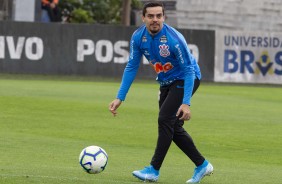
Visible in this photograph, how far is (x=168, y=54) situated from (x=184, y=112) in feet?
2.44

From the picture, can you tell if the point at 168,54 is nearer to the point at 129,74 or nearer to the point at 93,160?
the point at 129,74

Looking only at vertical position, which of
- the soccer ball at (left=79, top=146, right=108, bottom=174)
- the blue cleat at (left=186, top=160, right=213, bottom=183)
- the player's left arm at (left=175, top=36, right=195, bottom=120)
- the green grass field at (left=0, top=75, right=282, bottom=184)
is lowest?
the green grass field at (left=0, top=75, right=282, bottom=184)

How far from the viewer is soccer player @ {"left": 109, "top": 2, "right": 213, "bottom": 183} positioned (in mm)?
11086

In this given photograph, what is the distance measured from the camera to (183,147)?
11602mm

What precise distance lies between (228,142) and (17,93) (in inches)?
376

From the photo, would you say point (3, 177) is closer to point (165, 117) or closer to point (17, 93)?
point (165, 117)

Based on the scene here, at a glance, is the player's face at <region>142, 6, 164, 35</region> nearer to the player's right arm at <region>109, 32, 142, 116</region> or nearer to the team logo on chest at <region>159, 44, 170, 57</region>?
the team logo on chest at <region>159, 44, 170, 57</region>

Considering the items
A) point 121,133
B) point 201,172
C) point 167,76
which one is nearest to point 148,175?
point 201,172

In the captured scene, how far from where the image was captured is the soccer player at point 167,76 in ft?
36.4

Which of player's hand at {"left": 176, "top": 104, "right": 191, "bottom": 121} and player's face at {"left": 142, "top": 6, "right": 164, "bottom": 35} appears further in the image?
player's face at {"left": 142, "top": 6, "right": 164, "bottom": 35}

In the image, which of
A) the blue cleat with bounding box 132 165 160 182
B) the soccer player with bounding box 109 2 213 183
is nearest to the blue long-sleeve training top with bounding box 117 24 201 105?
the soccer player with bounding box 109 2 213 183

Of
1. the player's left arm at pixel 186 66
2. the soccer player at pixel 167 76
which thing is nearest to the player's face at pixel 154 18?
the soccer player at pixel 167 76

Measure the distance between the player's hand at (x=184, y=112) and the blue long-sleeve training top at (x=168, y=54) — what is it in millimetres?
79

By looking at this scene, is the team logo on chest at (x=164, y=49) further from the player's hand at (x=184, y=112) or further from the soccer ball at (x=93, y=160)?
the soccer ball at (x=93, y=160)
